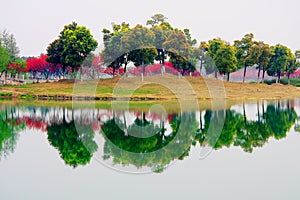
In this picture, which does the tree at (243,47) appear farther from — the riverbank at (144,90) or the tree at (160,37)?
the tree at (160,37)

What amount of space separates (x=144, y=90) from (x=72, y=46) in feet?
46.5

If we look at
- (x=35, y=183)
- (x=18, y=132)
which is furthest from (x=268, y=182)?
(x=18, y=132)

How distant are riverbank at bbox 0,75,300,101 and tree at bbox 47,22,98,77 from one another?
3.83 meters

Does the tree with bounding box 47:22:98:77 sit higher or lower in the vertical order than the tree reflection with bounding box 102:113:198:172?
higher

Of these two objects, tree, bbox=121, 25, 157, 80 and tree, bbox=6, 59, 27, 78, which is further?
tree, bbox=6, 59, 27, 78

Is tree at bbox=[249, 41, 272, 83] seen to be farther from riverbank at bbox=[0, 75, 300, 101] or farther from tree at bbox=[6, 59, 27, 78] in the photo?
tree at bbox=[6, 59, 27, 78]

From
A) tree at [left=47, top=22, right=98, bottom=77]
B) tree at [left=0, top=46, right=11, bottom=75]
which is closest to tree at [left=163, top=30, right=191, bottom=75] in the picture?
tree at [left=47, top=22, right=98, bottom=77]

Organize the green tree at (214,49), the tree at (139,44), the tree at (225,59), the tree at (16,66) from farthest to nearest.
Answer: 1. the tree at (16,66)
2. the green tree at (214,49)
3. the tree at (225,59)
4. the tree at (139,44)

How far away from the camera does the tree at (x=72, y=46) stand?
64375 mm

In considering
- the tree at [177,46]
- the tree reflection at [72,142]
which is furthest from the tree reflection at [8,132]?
the tree at [177,46]

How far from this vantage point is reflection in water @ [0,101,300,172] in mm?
18359

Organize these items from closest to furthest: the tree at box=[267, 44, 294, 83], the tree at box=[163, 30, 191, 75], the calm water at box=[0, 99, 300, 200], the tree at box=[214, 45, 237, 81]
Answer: the calm water at box=[0, 99, 300, 200] < the tree at box=[163, 30, 191, 75] < the tree at box=[214, 45, 237, 81] < the tree at box=[267, 44, 294, 83]

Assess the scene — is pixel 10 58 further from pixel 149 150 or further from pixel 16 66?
pixel 149 150

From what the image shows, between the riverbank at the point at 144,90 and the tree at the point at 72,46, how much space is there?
3.83 meters
